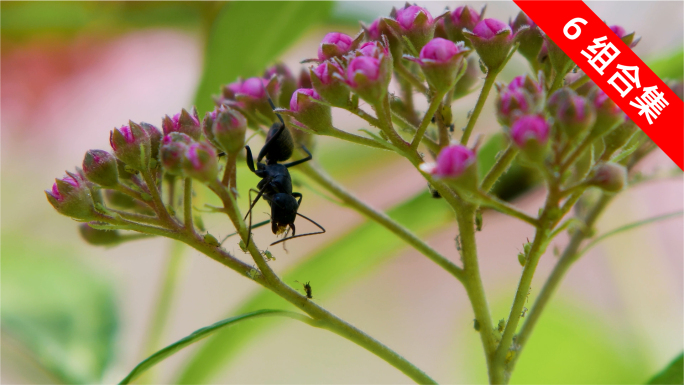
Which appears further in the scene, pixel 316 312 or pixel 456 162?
pixel 316 312

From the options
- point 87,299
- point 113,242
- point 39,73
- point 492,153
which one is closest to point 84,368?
point 87,299

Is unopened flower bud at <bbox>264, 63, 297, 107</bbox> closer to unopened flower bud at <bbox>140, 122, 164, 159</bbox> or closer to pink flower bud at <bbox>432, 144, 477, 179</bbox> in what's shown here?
unopened flower bud at <bbox>140, 122, 164, 159</bbox>

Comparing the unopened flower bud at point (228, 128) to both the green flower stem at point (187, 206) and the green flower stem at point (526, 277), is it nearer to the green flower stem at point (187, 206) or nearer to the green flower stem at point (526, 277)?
the green flower stem at point (187, 206)

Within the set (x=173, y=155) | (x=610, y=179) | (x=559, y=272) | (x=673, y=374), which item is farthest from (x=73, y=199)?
(x=673, y=374)

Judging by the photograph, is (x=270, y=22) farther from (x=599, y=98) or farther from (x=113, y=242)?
(x=599, y=98)

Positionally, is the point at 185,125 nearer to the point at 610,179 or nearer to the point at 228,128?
the point at 228,128

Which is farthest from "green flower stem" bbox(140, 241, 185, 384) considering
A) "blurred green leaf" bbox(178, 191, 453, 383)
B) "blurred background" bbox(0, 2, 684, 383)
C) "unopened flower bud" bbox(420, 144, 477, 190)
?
"unopened flower bud" bbox(420, 144, 477, 190)

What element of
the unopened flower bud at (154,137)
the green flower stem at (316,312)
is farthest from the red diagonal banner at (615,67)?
the unopened flower bud at (154,137)
